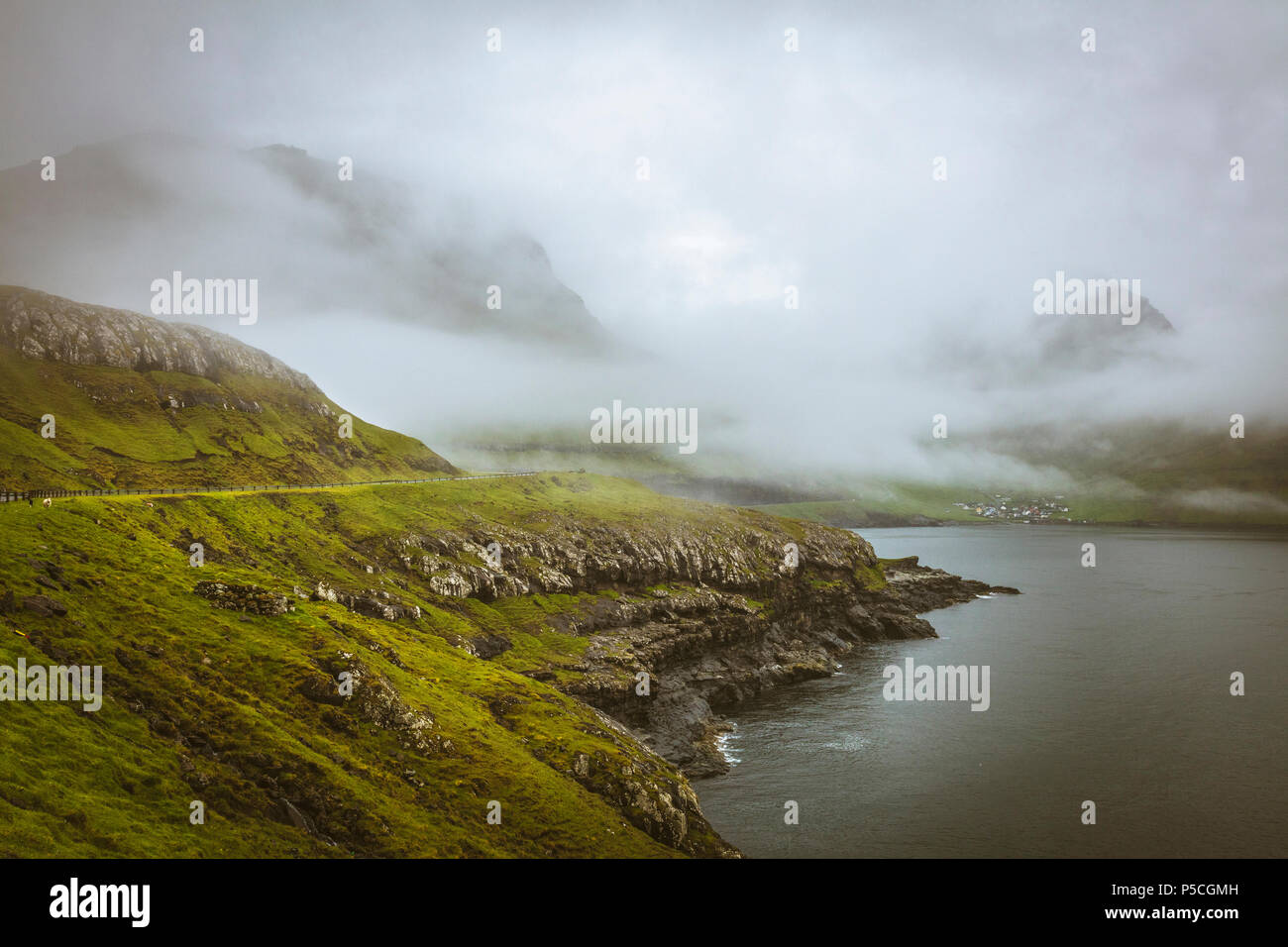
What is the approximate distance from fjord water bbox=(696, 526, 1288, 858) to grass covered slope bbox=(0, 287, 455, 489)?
353 ft

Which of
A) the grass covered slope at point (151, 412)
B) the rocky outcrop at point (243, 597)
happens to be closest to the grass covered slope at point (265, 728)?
the rocky outcrop at point (243, 597)

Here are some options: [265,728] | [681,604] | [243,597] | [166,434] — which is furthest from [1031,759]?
[166,434]

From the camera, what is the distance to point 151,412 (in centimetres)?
14262

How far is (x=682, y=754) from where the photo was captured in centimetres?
8412

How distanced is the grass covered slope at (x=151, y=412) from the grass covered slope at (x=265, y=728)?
46.0 metres

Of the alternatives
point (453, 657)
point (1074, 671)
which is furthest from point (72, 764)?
point (1074, 671)

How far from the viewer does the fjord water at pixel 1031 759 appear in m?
66.1

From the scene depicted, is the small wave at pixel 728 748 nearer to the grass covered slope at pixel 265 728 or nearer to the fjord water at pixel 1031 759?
the fjord water at pixel 1031 759

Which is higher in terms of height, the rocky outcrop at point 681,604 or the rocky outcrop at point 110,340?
the rocky outcrop at point 110,340

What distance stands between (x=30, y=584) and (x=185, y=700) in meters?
15.4

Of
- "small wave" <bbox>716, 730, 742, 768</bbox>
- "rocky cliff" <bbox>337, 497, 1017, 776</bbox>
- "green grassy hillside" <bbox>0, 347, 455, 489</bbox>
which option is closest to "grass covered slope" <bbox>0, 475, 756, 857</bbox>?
"rocky cliff" <bbox>337, 497, 1017, 776</bbox>

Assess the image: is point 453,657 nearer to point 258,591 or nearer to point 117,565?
point 258,591

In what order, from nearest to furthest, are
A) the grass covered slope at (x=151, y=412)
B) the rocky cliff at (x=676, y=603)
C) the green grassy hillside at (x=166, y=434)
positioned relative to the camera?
the rocky cliff at (x=676, y=603), the green grassy hillside at (x=166, y=434), the grass covered slope at (x=151, y=412)

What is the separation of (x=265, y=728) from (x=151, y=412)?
124 m
